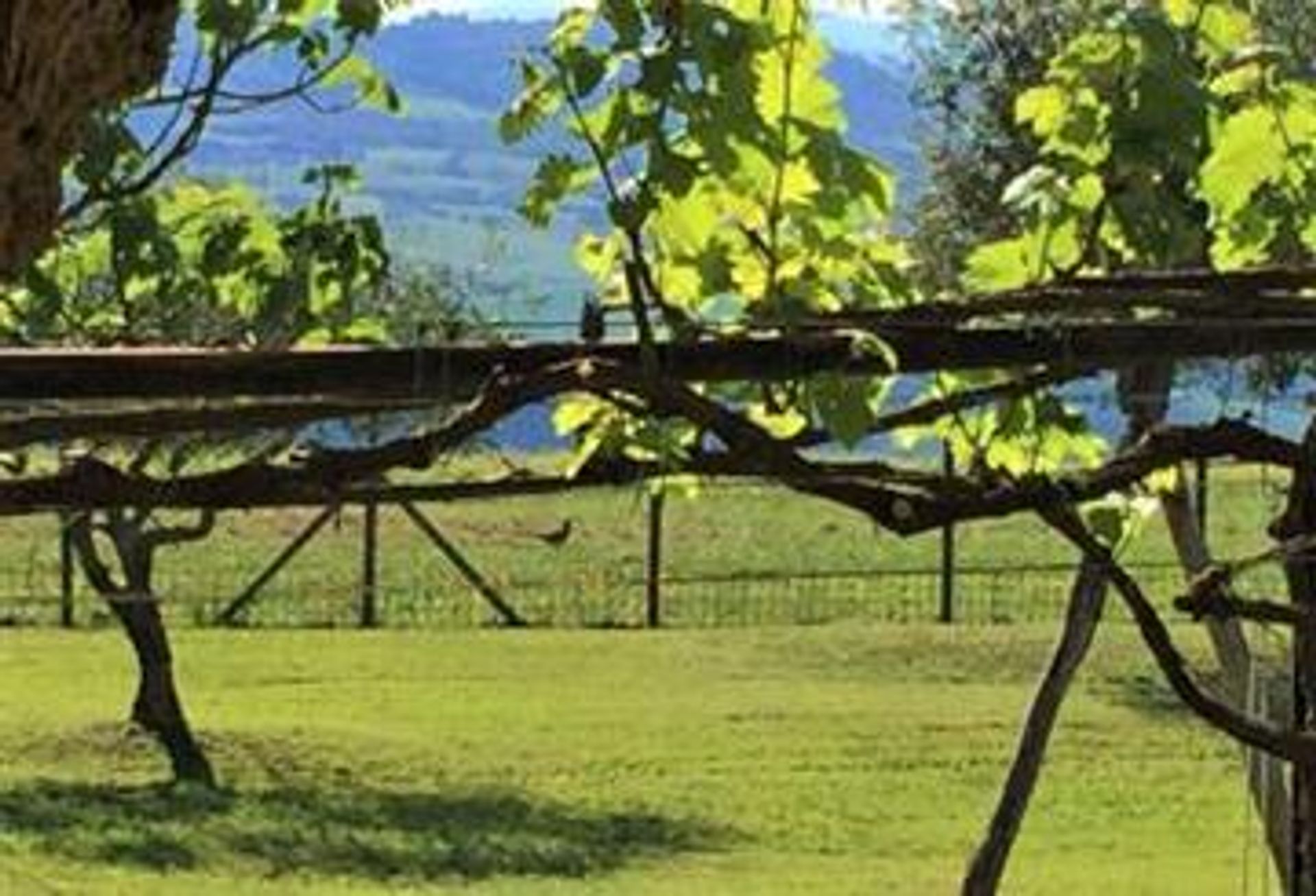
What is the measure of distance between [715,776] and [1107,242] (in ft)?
41.4

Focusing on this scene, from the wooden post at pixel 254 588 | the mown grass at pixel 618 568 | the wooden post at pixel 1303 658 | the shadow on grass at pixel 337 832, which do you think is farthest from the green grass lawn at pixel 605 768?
the wooden post at pixel 1303 658

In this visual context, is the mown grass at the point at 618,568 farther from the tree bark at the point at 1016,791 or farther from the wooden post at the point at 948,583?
the tree bark at the point at 1016,791

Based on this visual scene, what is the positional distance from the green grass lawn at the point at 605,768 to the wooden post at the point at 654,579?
21 cm

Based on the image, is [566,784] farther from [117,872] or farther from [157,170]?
[157,170]

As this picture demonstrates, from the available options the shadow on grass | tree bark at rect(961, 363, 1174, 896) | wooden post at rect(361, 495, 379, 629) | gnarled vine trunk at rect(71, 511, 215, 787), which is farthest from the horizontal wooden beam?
wooden post at rect(361, 495, 379, 629)

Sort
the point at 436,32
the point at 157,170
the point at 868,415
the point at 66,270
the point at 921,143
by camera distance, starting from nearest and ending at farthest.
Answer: the point at 868,415 < the point at 157,170 < the point at 66,270 < the point at 921,143 < the point at 436,32

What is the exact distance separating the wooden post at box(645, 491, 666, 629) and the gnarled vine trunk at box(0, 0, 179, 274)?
1703 cm

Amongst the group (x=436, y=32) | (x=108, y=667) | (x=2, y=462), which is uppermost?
(x=436, y=32)

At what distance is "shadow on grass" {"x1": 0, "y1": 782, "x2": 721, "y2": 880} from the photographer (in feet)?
45.0

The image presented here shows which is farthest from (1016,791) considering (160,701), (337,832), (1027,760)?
(160,701)

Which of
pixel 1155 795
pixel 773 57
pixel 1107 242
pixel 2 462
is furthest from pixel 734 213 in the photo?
pixel 1155 795

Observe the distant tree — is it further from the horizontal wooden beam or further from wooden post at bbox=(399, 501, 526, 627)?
wooden post at bbox=(399, 501, 526, 627)

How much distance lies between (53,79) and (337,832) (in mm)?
13137

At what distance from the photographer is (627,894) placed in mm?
12930
